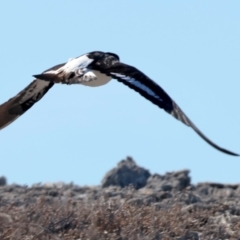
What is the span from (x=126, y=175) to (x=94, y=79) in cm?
387

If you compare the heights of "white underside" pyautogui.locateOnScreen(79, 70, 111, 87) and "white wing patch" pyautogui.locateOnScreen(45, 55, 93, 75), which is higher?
"white wing patch" pyautogui.locateOnScreen(45, 55, 93, 75)

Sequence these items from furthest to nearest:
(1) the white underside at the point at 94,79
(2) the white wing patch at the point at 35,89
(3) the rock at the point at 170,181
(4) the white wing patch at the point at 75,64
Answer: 1. (3) the rock at the point at 170,181
2. (2) the white wing patch at the point at 35,89
3. (4) the white wing patch at the point at 75,64
4. (1) the white underside at the point at 94,79

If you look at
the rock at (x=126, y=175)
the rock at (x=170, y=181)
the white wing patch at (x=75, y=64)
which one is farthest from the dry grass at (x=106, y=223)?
the rock at (x=126, y=175)

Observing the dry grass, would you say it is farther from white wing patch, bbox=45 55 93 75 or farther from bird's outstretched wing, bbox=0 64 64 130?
bird's outstretched wing, bbox=0 64 64 130

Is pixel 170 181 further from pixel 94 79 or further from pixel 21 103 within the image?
pixel 94 79

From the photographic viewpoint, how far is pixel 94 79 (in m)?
14.4

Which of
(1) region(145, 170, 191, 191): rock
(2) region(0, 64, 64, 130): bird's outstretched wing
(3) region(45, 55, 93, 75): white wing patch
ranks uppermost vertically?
(3) region(45, 55, 93, 75): white wing patch

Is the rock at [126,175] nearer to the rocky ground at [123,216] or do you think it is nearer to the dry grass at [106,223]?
the rocky ground at [123,216]

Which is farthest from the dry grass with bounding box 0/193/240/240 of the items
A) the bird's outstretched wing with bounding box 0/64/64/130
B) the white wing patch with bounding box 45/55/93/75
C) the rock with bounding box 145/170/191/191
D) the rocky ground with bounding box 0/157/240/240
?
the rock with bounding box 145/170/191/191

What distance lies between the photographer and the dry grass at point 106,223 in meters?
14.1

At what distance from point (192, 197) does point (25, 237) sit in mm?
2638

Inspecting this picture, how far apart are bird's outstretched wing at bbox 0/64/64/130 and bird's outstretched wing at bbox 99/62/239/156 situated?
1.69 meters

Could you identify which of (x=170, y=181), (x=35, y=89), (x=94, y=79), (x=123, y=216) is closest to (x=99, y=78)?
(x=94, y=79)

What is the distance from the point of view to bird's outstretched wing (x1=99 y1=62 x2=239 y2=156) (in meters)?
13.6
